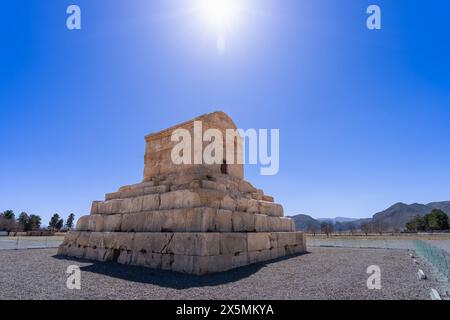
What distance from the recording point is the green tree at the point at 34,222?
251 feet

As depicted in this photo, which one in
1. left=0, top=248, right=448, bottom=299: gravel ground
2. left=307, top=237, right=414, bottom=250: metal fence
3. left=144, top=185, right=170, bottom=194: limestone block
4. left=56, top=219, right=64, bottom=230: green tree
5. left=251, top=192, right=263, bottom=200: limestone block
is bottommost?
left=56, top=219, right=64, bottom=230: green tree

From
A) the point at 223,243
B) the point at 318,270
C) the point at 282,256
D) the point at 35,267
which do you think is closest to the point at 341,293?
the point at 318,270

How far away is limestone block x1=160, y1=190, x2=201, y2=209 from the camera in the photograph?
9.51m

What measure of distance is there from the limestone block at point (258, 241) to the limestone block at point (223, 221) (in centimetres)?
95

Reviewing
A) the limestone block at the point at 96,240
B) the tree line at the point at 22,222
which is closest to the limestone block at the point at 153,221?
the limestone block at the point at 96,240

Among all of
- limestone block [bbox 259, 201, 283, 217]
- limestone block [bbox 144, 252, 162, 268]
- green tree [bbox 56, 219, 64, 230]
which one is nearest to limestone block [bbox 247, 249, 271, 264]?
limestone block [bbox 259, 201, 283, 217]

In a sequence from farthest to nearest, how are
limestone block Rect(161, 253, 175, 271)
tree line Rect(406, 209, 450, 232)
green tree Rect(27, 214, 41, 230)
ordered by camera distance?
green tree Rect(27, 214, 41, 230) < tree line Rect(406, 209, 450, 232) < limestone block Rect(161, 253, 175, 271)

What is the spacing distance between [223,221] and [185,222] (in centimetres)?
138

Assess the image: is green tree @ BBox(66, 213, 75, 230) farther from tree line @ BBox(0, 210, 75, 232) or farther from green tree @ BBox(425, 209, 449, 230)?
green tree @ BBox(425, 209, 449, 230)

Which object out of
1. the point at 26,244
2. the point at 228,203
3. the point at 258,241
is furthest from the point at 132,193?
the point at 26,244

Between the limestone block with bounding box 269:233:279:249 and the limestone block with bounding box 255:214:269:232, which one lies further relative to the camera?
the limestone block with bounding box 269:233:279:249

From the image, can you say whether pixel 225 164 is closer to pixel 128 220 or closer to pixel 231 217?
pixel 231 217

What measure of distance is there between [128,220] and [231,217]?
457cm

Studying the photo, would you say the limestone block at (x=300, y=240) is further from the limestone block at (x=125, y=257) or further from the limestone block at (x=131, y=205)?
the limestone block at (x=125, y=257)
